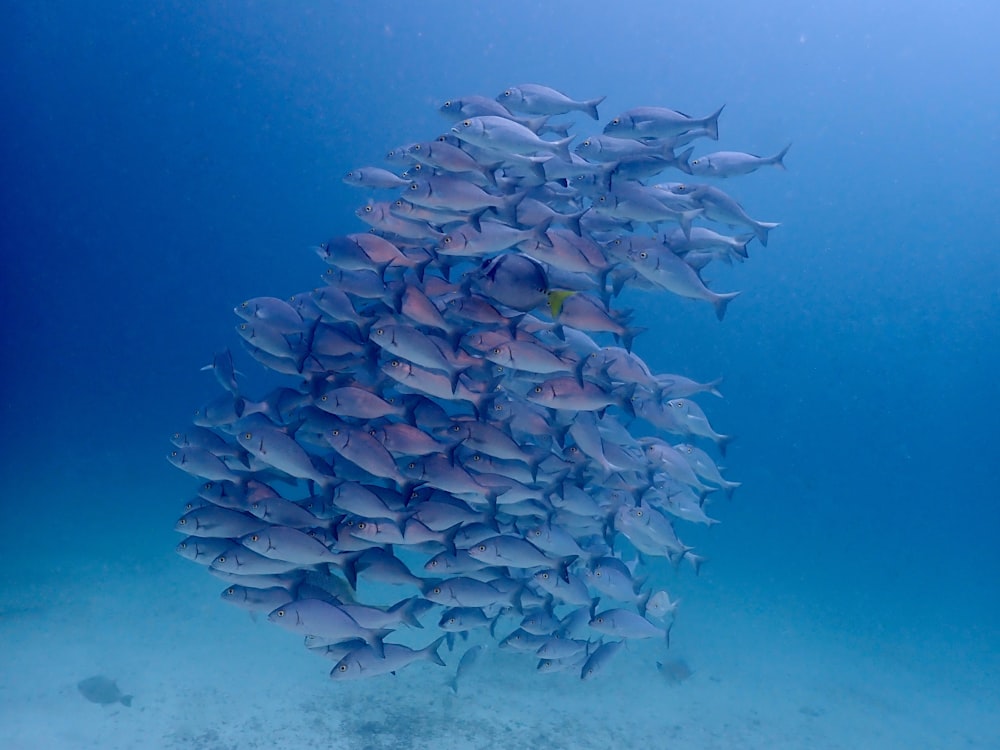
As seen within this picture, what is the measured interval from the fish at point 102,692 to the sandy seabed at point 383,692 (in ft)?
0.35

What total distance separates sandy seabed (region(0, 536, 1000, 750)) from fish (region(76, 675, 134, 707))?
0.11 metres

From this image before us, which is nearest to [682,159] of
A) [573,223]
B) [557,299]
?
[573,223]

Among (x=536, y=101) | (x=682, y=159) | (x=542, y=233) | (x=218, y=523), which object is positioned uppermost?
(x=536, y=101)

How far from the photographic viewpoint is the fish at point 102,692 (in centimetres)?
808

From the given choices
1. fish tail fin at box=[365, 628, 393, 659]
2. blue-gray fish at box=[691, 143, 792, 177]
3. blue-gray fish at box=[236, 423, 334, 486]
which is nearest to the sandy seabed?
fish tail fin at box=[365, 628, 393, 659]

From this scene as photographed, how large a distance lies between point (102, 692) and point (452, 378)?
7.37 m

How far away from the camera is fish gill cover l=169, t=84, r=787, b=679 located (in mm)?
4598

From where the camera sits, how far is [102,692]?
323 inches

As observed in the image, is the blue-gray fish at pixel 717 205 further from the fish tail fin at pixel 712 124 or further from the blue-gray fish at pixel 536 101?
the blue-gray fish at pixel 536 101

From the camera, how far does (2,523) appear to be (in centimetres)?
1617

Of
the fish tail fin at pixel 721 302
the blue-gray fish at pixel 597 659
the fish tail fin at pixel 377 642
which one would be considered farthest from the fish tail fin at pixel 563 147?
the blue-gray fish at pixel 597 659

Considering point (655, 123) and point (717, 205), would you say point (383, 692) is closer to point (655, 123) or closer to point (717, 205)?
point (717, 205)

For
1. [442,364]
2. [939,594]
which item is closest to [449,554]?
[442,364]

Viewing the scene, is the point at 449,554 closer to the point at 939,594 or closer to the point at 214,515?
the point at 214,515
